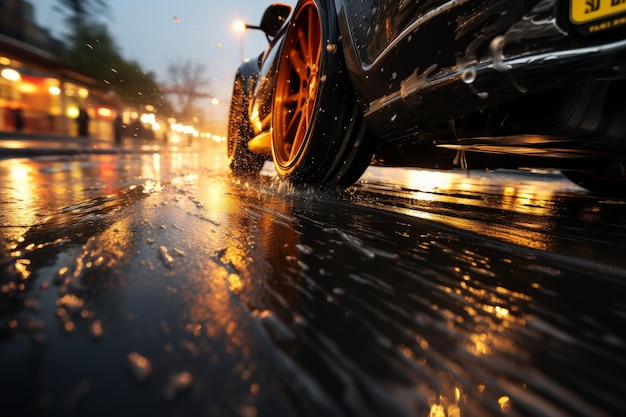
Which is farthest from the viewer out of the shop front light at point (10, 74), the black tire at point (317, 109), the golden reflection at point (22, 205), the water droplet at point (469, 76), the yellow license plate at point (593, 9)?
the shop front light at point (10, 74)

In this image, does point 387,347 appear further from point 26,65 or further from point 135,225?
point 26,65

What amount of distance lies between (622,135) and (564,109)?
33 cm

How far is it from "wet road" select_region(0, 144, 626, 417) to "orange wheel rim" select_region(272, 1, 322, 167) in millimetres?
1200

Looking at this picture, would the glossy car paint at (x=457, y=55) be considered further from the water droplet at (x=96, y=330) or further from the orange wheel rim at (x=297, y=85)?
the water droplet at (x=96, y=330)

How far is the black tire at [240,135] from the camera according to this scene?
4090 mm

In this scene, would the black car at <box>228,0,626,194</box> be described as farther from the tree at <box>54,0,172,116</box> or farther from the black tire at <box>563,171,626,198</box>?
the tree at <box>54,0,172,116</box>

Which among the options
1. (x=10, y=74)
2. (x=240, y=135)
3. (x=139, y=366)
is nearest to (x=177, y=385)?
(x=139, y=366)

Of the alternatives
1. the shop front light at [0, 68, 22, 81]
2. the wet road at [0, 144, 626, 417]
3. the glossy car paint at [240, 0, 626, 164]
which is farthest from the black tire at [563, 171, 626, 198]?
the shop front light at [0, 68, 22, 81]

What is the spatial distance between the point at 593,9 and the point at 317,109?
134 centimetres

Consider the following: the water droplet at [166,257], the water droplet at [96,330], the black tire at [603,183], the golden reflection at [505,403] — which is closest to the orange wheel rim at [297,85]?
the water droplet at [166,257]

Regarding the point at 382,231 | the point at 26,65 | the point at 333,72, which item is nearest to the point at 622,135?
the point at 382,231

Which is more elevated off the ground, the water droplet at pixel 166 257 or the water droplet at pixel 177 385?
the water droplet at pixel 177 385

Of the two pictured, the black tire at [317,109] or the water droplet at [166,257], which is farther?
the black tire at [317,109]

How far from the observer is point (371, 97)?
1770mm
